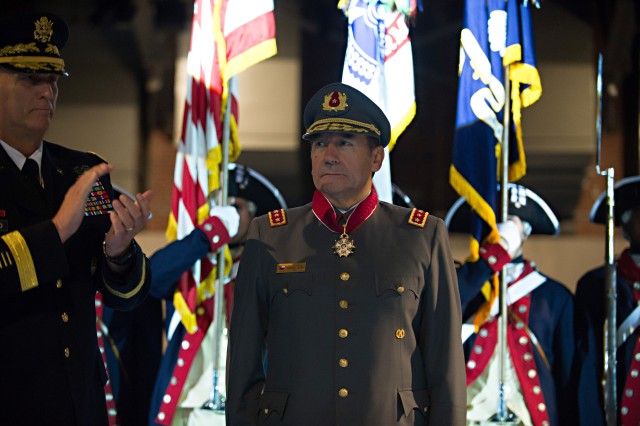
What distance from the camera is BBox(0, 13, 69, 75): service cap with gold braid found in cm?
242

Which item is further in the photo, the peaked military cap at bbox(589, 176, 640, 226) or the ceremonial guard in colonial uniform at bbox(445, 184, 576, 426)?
the peaked military cap at bbox(589, 176, 640, 226)

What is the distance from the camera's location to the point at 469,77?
4410mm

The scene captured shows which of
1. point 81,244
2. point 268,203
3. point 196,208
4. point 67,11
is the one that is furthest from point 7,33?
point 67,11

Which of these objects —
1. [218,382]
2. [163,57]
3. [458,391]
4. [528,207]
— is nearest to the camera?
[458,391]

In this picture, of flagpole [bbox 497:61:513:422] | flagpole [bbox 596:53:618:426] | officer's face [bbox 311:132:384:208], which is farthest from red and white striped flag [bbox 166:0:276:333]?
officer's face [bbox 311:132:384:208]

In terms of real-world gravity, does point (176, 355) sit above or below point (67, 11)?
below

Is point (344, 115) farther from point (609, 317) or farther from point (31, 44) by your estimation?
point (609, 317)

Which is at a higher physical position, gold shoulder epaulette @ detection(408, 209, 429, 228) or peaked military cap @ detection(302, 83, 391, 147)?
peaked military cap @ detection(302, 83, 391, 147)

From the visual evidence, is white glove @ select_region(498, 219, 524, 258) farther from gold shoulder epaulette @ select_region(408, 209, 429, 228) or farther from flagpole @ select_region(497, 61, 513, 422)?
gold shoulder epaulette @ select_region(408, 209, 429, 228)

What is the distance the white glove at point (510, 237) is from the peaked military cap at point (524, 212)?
0.31m

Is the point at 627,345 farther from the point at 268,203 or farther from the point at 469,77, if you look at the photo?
the point at 268,203

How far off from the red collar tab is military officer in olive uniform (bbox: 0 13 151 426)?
492mm

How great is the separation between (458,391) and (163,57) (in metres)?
3.19

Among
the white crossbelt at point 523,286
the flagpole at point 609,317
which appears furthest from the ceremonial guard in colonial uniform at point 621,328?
the white crossbelt at point 523,286
